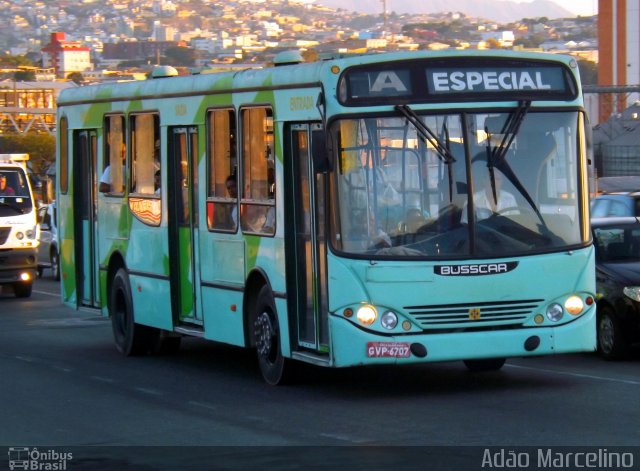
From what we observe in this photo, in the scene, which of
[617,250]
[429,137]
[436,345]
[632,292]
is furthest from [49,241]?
[436,345]

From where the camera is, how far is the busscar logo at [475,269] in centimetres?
1134

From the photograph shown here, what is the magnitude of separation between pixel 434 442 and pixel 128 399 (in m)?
3.92

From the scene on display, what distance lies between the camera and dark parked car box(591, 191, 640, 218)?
806 inches

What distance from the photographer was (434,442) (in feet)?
31.1

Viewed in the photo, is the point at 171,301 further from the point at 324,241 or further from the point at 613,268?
the point at 613,268

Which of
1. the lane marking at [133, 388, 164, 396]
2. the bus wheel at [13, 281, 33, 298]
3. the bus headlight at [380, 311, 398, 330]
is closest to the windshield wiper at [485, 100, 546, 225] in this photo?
the bus headlight at [380, 311, 398, 330]

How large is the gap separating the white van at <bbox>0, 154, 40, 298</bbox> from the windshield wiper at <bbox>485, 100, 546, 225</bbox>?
16334mm

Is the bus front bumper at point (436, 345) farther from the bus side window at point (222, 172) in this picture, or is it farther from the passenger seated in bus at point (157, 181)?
the passenger seated in bus at point (157, 181)

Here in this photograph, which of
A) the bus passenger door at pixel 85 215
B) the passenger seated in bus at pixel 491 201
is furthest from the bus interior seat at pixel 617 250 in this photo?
the bus passenger door at pixel 85 215

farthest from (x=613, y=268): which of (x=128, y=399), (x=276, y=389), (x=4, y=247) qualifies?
(x=4, y=247)

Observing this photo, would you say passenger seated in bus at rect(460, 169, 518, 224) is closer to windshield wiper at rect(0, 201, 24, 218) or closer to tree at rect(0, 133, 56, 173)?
windshield wiper at rect(0, 201, 24, 218)

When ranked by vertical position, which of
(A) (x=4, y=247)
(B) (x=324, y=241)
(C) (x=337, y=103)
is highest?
(C) (x=337, y=103)

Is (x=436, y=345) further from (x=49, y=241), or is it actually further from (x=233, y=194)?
(x=49, y=241)
